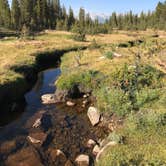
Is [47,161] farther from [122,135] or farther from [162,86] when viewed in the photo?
[162,86]

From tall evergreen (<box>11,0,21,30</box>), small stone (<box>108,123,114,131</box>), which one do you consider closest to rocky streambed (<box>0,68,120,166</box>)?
small stone (<box>108,123,114,131</box>)

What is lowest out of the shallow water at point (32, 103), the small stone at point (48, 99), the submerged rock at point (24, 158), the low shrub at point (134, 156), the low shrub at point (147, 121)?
the shallow water at point (32, 103)

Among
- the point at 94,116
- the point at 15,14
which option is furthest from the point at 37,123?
the point at 15,14

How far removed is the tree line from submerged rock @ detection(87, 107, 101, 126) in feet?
193

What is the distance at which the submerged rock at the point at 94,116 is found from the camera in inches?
880

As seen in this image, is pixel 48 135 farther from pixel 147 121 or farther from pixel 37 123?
pixel 147 121

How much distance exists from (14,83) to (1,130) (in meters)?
6.68

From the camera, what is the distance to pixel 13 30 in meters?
102

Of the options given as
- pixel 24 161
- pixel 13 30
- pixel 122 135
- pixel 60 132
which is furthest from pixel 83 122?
pixel 13 30

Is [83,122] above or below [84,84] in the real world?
below

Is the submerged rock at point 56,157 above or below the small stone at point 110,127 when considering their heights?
below

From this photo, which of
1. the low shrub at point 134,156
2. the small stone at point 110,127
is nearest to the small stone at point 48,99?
the small stone at point 110,127

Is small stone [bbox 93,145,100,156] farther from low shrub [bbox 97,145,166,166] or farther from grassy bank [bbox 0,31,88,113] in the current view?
grassy bank [bbox 0,31,88,113]

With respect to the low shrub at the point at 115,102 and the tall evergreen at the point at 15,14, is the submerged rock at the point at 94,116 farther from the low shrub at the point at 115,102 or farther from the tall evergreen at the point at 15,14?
the tall evergreen at the point at 15,14
